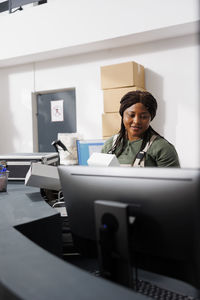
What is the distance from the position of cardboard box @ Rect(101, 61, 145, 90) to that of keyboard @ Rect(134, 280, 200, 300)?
268 cm

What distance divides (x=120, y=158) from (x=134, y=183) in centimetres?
100

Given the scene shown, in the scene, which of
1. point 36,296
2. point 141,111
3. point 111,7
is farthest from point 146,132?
point 111,7

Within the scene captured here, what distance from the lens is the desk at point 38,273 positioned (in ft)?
2.03

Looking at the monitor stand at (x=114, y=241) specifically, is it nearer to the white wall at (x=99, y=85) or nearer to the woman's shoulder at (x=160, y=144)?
the woman's shoulder at (x=160, y=144)

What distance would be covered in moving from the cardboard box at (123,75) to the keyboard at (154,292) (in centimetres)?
268

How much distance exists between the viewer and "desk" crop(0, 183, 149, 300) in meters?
0.62

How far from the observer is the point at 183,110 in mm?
3418

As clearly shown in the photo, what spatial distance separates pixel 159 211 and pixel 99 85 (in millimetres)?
3361

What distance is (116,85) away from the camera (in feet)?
11.1

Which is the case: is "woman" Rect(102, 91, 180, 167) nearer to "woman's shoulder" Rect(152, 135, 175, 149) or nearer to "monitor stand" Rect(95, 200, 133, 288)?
"woman's shoulder" Rect(152, 135, 175, 149)

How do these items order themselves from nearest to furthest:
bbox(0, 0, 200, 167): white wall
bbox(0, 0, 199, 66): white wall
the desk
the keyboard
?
the desk < the keyboard < bbox(0, 0, 199, 66): white wall < bbox(0, 0, 200, 167): white wall

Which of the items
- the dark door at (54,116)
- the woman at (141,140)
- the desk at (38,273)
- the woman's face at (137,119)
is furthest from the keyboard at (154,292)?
the dark door at (54,116)

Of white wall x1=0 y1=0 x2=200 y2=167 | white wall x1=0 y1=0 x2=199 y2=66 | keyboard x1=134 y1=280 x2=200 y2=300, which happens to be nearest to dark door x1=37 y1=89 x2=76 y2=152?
white wall x1=0 y1=0 x2=200 y2=167

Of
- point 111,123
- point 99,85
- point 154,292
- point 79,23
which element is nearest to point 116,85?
point 111,123
